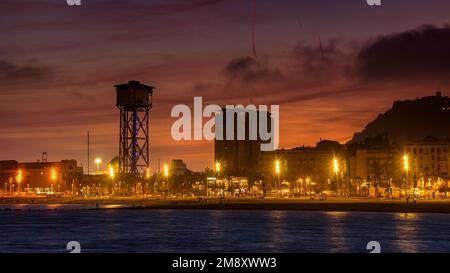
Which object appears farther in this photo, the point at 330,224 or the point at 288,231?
the point at 330,224

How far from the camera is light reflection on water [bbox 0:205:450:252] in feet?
224

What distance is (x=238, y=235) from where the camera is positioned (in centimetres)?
8094

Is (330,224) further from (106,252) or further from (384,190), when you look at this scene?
(384,190)

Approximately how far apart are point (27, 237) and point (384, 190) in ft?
412

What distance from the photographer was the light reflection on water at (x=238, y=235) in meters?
68.1

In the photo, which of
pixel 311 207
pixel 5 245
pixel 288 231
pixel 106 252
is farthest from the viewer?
pixel 311 207

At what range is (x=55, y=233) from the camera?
86.1 m

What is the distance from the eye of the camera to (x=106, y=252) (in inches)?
2516
